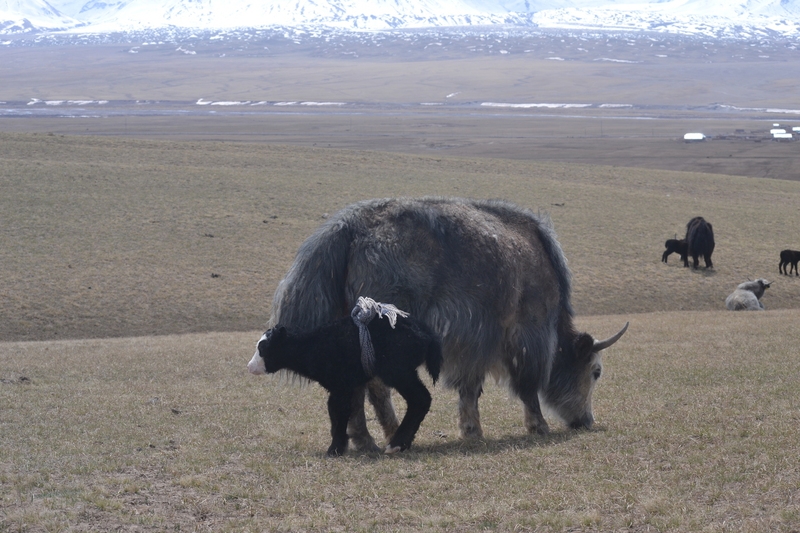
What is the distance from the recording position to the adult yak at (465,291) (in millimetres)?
7793

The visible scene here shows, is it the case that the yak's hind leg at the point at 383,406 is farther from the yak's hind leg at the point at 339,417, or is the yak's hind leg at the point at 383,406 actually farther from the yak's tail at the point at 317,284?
the yak's tail at the point at 317,284

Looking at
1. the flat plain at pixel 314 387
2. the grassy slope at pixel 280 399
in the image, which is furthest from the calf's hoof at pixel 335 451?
the flat plain at pixel 314 387

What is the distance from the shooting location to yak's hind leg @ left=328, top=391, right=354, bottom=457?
24.7 ft

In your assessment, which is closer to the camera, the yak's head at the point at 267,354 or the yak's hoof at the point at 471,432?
the yak's head at the point at 267,354

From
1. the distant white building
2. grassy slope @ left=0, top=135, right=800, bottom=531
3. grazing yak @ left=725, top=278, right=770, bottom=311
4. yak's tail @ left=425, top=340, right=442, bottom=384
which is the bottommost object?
the distant white building

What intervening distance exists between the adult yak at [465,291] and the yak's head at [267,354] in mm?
305

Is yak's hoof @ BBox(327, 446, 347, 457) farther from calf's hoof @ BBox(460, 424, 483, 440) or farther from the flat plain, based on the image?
calf's hoof @ BBox(460, 424, 483, 440)

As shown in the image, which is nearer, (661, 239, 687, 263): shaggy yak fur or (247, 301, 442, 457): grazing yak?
(247, 301, 442, 457): grazing yak

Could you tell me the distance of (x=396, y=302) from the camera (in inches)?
305

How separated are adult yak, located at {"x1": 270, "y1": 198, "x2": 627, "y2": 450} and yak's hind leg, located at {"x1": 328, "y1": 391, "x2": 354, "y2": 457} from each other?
328 mm

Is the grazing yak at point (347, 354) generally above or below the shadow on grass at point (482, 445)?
above

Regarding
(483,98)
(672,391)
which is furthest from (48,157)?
(483,98)

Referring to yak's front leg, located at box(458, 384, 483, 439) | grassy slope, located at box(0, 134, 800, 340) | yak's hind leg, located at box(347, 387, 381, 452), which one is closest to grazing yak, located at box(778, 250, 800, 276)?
grassy slope, located at box(0, 134, 800, 340)

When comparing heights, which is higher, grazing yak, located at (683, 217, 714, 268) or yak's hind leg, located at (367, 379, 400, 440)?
yak's hind leg, located at (367, 379, 400, 440)
